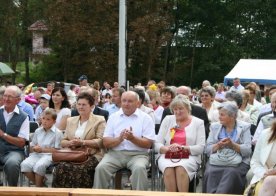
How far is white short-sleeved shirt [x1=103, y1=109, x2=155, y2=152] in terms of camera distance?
710 cm

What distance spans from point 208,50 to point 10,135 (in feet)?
111

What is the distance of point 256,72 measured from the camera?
20641 mm

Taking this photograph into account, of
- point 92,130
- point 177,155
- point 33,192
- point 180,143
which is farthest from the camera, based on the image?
point 92,130

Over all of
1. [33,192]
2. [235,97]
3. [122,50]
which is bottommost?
[33,192]

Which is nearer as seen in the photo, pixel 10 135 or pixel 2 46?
pixel 10 135

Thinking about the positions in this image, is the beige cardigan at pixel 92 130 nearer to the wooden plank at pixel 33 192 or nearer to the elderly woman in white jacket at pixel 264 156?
the wooden plank at pixel 33 192

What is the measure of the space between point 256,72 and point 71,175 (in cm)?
1485

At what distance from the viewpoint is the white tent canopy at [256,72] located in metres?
20.1

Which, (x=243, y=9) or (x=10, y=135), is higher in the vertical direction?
(x=243, y=9)

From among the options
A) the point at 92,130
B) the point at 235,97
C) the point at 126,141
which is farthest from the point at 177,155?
the point at 235,97

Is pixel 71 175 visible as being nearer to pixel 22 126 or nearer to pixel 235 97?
pixel 22 126

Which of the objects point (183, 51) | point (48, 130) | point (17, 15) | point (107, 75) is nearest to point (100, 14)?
point (107, 75)

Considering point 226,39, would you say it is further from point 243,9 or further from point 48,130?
point 48,130

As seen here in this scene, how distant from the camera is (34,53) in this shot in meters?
39.6
